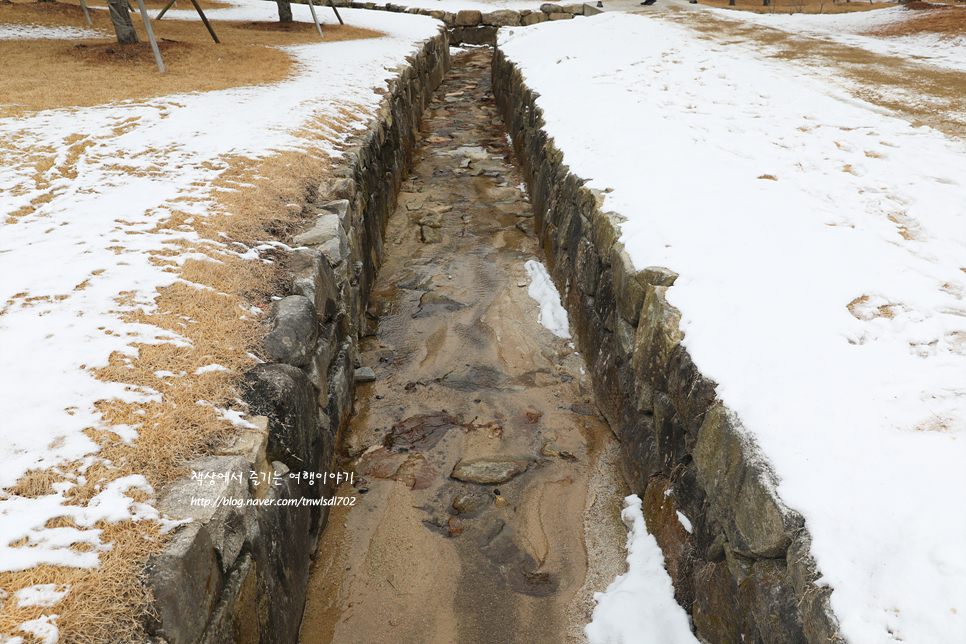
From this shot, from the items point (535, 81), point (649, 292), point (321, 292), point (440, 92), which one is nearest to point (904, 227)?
point (649, 292)

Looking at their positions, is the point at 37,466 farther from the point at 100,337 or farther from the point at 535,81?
the point at 535,81

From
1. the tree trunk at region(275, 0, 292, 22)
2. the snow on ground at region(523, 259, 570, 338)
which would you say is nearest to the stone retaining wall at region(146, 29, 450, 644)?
the snow on ground at region(523, 259, 570, 338)

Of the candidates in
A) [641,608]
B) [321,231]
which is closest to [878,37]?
[321,231]

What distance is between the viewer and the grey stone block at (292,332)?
2.65 metres

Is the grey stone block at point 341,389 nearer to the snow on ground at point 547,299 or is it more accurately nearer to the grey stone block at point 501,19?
the snow on ground at point 547,299

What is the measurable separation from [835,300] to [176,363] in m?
2.86

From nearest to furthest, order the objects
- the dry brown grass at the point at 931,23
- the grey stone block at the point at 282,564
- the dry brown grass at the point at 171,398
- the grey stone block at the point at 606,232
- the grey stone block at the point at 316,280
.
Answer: the dry brown grass at the point at 171,398
the grey stone block at the point at 282,564
the grey stone block at the point at 316,280
the grey stone block at the point at 606,232
the dry brown grass at the point at 931,23

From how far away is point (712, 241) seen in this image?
10.2 ft

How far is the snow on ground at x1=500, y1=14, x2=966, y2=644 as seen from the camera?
4.93 ft

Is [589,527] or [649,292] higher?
[649,292]

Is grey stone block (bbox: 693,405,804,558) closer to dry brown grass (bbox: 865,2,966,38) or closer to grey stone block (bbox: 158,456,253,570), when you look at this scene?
grey stone block (bbox: 158,456,253,570)

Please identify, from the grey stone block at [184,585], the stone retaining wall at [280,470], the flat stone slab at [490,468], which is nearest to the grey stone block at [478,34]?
the stone retaining wall at [280,470]

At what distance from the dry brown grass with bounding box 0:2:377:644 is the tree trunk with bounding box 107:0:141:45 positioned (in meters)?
3.30

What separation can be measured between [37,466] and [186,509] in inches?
19.0
